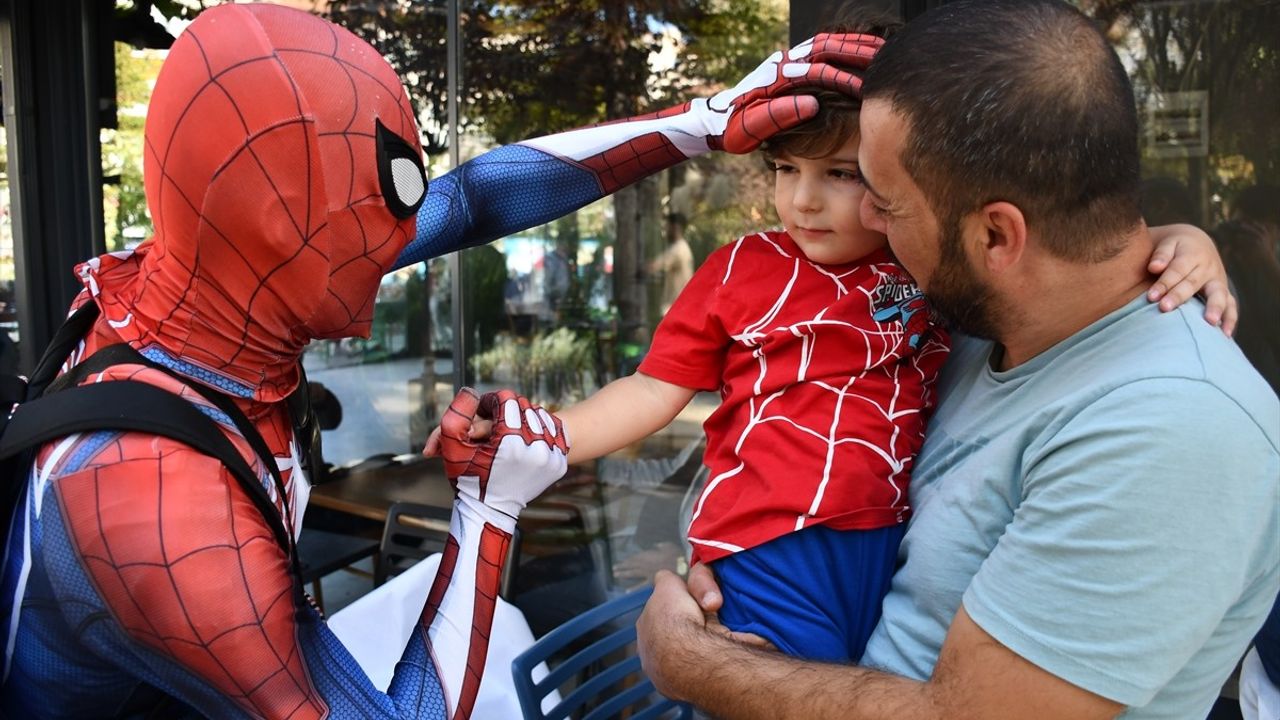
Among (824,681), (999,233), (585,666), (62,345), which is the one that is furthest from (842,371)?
(585,666)

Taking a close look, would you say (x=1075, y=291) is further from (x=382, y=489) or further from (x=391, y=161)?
(x=382, y=489)

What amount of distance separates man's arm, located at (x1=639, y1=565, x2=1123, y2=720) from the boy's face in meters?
0.56

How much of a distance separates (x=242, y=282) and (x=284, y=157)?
0.17 meters

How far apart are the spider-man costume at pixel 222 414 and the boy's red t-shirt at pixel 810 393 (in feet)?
1.45

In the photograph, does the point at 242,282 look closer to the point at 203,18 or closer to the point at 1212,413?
the point at 203,18

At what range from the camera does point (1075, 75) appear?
106 cm

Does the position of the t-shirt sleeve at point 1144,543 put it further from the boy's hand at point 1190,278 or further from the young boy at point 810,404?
the young boy at point 810,404

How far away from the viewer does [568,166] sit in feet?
5.14

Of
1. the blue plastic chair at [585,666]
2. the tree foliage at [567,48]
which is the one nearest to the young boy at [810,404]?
the blue plastic chair at [585,666]

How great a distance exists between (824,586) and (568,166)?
2.60 ft

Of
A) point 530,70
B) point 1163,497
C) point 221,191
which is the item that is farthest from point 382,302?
point 1163,497

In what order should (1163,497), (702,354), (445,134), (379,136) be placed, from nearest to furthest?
(1163,497) → (379,136) → (702,354) → (445,134)

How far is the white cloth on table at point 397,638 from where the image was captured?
7.25 ft

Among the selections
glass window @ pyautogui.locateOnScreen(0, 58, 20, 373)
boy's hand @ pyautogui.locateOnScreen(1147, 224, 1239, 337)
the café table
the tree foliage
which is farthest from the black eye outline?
the tree foliage
